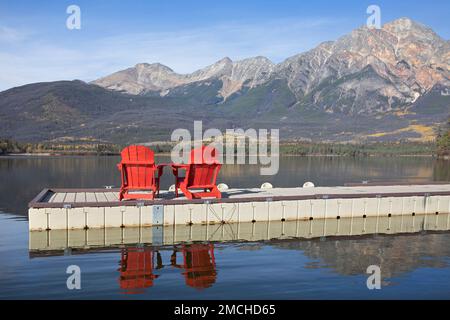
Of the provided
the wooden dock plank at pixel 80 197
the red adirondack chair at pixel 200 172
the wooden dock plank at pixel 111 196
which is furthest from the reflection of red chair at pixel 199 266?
the wooden dock plank at pixel 80 197

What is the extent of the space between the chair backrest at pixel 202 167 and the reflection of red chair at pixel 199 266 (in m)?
4.28

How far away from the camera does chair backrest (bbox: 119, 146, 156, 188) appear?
74.1ft

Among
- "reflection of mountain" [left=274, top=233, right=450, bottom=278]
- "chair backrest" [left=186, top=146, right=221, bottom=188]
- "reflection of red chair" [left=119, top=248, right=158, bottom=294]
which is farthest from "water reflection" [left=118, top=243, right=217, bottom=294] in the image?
"chair backrest" [left=186, top=146, right=221, bottom=188]

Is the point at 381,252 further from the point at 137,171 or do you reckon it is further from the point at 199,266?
the point at 137,171

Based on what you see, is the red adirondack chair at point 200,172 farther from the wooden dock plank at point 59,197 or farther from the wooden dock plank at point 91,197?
the wooden dock plank at point 59,197

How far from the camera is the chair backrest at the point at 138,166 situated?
22.6 metres

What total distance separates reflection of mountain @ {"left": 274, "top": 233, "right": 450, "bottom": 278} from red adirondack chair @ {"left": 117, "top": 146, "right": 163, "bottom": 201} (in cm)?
579

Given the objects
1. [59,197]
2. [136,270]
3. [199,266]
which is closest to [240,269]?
[199,266]

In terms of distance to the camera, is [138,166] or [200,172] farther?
[200,172]

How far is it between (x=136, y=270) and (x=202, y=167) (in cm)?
791

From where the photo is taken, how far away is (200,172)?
24.0 meters

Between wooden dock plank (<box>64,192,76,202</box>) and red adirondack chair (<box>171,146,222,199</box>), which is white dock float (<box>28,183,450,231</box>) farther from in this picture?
red adirondack chair (<box>171,146,222,199</box>)
